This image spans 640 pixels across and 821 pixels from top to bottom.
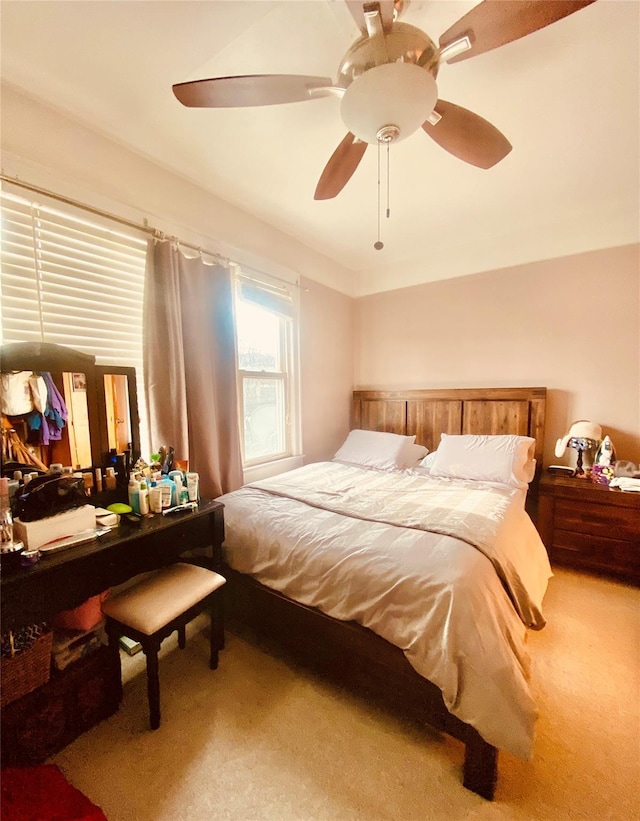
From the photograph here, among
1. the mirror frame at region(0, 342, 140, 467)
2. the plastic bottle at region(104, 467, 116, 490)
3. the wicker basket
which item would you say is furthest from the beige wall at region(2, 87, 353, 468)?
the wicker basket

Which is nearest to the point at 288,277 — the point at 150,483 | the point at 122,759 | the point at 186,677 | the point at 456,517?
the point at 150,483

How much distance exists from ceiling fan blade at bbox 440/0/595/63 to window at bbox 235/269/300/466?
179 centimetres

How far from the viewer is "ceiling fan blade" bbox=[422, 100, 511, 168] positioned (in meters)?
1.34

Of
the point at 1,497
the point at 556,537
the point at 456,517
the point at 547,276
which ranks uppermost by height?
the point at 547,276

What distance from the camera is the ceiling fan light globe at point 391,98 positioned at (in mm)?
1057

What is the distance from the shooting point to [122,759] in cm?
122

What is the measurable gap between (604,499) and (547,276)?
5.92ft

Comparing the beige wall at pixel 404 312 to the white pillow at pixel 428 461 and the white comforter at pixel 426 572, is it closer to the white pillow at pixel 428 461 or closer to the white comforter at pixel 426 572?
the white pillow at pixel 428 461

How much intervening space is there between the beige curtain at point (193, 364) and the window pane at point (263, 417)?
360 mm

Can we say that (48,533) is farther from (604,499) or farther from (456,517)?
(604,499)

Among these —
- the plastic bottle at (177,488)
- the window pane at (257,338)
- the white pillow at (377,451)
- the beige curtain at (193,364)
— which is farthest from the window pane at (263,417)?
Answer: the plastic bottle at (177,488)

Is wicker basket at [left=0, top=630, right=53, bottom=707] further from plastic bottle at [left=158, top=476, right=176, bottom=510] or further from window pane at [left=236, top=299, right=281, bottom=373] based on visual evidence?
window pane at [left=236, top=299, right=281, bottom=373]

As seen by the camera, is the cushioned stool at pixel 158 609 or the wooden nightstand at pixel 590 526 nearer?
the cushioned stool at pixel 158 609

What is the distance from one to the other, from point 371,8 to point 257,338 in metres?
2.03
